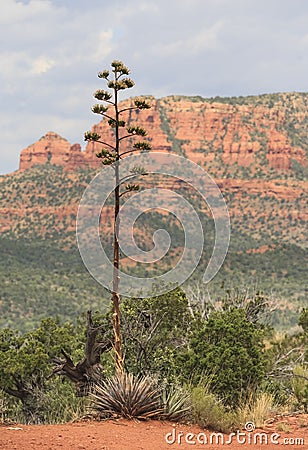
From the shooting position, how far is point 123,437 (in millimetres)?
7082

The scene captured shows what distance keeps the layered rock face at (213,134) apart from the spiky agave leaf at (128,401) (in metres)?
76.7

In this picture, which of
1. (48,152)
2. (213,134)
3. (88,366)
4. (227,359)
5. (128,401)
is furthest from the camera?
(213,134)

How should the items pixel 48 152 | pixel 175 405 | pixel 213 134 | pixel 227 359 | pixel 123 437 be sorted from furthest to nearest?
1. pixel 213 134
2. pixel 48 152
3. pixel 227 359
4. pixel 175 405
5. pixel 123 437

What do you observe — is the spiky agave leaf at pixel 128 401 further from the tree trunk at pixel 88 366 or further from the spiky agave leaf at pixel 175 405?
the tree trunk at pixel 88 366

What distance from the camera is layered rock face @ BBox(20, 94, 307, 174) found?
88000 mm

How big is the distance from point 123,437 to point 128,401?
973 millimetres

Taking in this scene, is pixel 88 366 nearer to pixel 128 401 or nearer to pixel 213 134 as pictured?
pixel 128 401

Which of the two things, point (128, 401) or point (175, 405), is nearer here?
point (128, 401)

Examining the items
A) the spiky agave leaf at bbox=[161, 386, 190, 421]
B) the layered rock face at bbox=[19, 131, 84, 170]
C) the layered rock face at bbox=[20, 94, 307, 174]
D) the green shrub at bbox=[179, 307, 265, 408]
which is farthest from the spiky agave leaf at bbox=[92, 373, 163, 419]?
the layered rock face at bbox=[19, 131, 84, 170]

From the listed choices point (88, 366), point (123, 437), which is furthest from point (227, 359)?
point (123, 437)

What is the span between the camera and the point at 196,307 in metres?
16.4

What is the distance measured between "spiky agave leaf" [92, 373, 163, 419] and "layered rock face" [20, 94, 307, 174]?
7669cm

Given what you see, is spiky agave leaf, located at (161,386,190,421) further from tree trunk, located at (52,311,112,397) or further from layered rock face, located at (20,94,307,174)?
layered rock face, located at (20,94,307,174)

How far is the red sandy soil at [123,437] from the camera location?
21.6 feet
